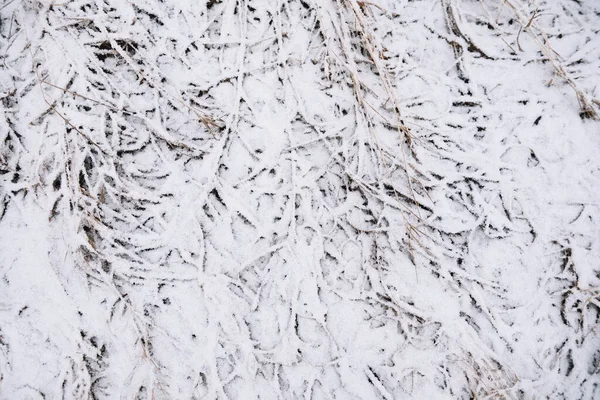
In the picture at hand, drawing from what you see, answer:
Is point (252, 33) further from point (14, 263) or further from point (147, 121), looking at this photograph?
point (14, 263)

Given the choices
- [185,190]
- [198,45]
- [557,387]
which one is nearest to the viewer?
[557,387]

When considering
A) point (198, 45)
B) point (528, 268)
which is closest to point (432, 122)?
point (528, 268)

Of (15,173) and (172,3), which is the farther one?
(172,3)

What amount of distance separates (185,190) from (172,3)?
73cm

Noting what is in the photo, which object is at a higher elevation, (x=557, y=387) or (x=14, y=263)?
(x=14, y=263)

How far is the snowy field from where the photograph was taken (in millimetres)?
1213

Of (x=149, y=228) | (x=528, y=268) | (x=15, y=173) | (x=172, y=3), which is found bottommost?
(x=528, y=268)

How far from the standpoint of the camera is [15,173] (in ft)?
4.27

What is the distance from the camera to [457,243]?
1348mm

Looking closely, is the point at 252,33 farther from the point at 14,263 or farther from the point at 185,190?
the point at 14,263

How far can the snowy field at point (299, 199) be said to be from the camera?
121 centimetres

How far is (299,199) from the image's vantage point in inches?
53.2

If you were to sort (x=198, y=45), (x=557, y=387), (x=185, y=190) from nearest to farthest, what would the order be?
(x=557, y=387), (x=185, y=190), (x=198, y=45)

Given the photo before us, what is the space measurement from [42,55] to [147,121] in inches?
17.5
